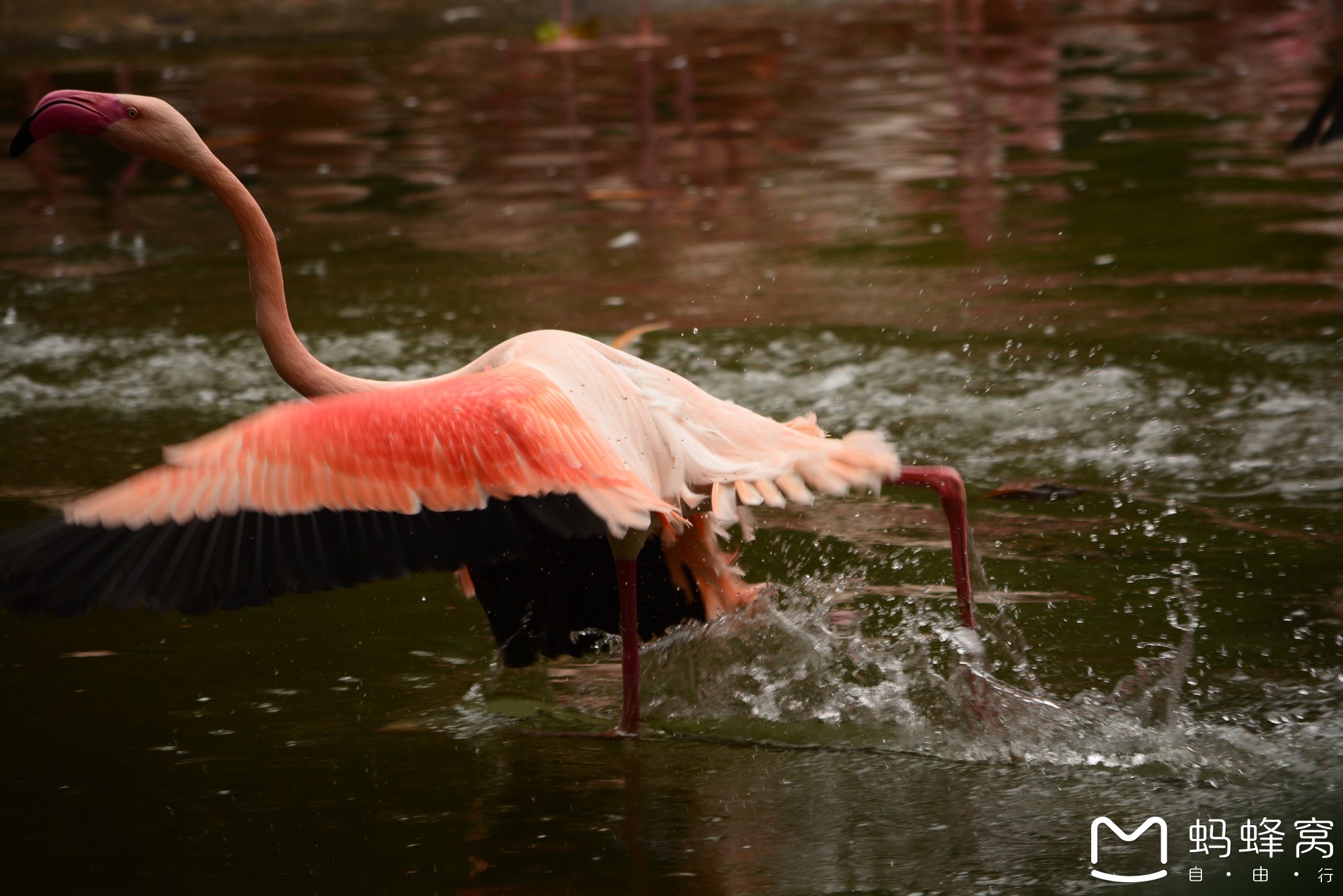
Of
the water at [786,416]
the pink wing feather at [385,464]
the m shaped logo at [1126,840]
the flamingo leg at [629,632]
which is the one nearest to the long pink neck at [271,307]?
the pink wing feather at [385,464]

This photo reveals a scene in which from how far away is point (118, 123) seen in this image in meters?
3.44

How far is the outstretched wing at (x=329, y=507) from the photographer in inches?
110

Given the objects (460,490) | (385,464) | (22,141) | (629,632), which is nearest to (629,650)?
(629,632)

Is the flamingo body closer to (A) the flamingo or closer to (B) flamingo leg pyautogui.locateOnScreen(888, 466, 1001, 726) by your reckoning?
(A) the flamingo

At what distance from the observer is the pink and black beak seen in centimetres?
331

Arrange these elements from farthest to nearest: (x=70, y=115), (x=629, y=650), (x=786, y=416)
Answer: (x=786, y=416) < (x=629, y=650) < (x=70, y=115)

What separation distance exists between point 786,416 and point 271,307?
8.04 feet

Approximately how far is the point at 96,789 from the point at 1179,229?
591 centimetres

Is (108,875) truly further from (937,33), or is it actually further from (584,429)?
(937,33)

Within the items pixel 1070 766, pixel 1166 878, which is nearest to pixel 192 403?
pixel 1070 766

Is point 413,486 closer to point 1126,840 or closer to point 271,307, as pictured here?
point 271,307

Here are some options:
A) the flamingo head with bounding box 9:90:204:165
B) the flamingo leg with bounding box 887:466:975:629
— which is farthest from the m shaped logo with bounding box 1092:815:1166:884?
the flamingo head with bounding box 9:90:204:165

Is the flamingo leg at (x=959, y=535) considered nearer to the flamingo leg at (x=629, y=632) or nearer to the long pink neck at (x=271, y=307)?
the flamingo leg at (x=629, y=632)

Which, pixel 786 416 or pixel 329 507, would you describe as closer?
pixel 329 507
